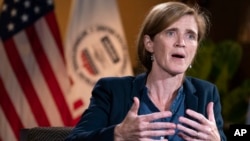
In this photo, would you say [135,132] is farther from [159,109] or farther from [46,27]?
[46,27]

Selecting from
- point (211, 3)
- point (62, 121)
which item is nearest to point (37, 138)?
point (62, 121)

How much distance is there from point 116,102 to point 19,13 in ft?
6.98

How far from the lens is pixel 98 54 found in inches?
145

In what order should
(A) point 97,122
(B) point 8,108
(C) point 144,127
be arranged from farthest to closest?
(B) point 8,108 < (A) point 97,122 < (C) point 144,127

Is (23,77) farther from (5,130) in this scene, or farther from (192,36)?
(192,36)

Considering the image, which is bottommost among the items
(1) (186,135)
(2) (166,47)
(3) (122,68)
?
(3) (122,68)

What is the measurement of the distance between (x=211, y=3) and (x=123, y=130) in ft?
12.9

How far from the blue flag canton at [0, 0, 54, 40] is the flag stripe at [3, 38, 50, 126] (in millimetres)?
81

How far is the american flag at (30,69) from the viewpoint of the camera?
3.38 meters

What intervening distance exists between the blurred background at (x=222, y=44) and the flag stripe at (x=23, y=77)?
351 mm

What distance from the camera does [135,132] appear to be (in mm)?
1228

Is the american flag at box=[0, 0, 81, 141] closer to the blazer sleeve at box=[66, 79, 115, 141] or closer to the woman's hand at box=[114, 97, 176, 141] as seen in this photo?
the blazer sleeve at box=[66, 79, 115, 141]

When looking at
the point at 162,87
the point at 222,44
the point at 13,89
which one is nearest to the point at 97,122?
the point at 162,87

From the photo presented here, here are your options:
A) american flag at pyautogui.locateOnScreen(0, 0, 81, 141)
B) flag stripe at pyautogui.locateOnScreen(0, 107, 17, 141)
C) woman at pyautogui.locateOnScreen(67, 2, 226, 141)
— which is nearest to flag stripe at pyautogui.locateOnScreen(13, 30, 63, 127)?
american flag at pyautogui.locateOnScreen(0, 0, 81, 141)
